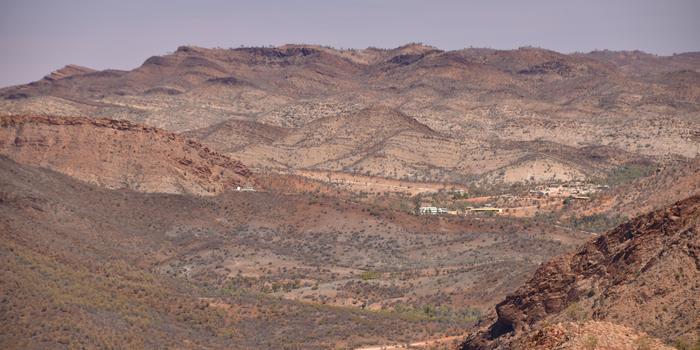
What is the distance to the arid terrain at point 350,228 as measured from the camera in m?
27.3

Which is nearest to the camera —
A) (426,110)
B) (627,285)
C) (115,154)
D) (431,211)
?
(627,285)

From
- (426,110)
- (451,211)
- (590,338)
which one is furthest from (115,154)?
(426,110)

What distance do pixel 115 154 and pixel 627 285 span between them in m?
56.7

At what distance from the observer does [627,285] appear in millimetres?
23797

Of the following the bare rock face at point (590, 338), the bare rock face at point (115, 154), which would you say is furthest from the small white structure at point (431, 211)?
the bare rock face at point (590, 338)

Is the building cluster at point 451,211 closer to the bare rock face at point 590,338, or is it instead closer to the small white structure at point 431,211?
the small white structure at point 431,211

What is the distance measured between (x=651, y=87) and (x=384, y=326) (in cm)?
13183

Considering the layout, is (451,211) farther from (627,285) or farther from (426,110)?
(426,110)

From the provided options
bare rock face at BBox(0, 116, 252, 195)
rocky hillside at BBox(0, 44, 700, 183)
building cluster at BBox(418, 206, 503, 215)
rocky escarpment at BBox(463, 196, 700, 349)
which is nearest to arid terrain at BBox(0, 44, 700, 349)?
rocky escarpment at BBox(463, 196, 700, 349)

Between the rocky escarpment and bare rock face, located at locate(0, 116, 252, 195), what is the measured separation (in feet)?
152

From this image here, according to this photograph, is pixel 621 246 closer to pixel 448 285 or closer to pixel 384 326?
pixel 384 326

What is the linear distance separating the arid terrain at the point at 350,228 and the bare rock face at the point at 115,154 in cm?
17

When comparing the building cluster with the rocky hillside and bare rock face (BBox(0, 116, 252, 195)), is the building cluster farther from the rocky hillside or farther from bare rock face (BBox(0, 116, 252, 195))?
the rocky hillside

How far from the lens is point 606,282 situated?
25.4m
